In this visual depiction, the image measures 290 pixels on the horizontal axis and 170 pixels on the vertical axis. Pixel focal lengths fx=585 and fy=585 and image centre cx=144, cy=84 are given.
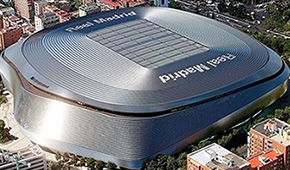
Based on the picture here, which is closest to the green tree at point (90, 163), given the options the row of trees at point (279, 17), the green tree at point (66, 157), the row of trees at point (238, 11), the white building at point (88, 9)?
the green tree at point (66, 157)

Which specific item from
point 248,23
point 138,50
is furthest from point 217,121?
point 248,23

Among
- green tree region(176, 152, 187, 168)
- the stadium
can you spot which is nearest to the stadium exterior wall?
the stadium

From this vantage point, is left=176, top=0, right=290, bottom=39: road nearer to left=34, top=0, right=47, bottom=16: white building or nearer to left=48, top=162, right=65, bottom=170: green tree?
left=34, top=0, right=47, bottom=16: white building

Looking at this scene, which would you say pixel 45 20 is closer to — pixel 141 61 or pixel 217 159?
pixel 141 61

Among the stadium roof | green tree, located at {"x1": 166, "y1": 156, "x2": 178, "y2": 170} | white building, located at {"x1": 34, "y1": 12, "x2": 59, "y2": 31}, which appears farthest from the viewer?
white building, located at {"x1": 34, "y1": 12, "x2": 59, "y2": 31}

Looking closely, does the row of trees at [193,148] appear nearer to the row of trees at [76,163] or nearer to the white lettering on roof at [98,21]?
the row of trees at [76,163]

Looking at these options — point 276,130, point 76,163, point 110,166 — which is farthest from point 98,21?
point 276,130

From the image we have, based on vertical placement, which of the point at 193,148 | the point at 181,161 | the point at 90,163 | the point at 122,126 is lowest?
the point at 90,163
